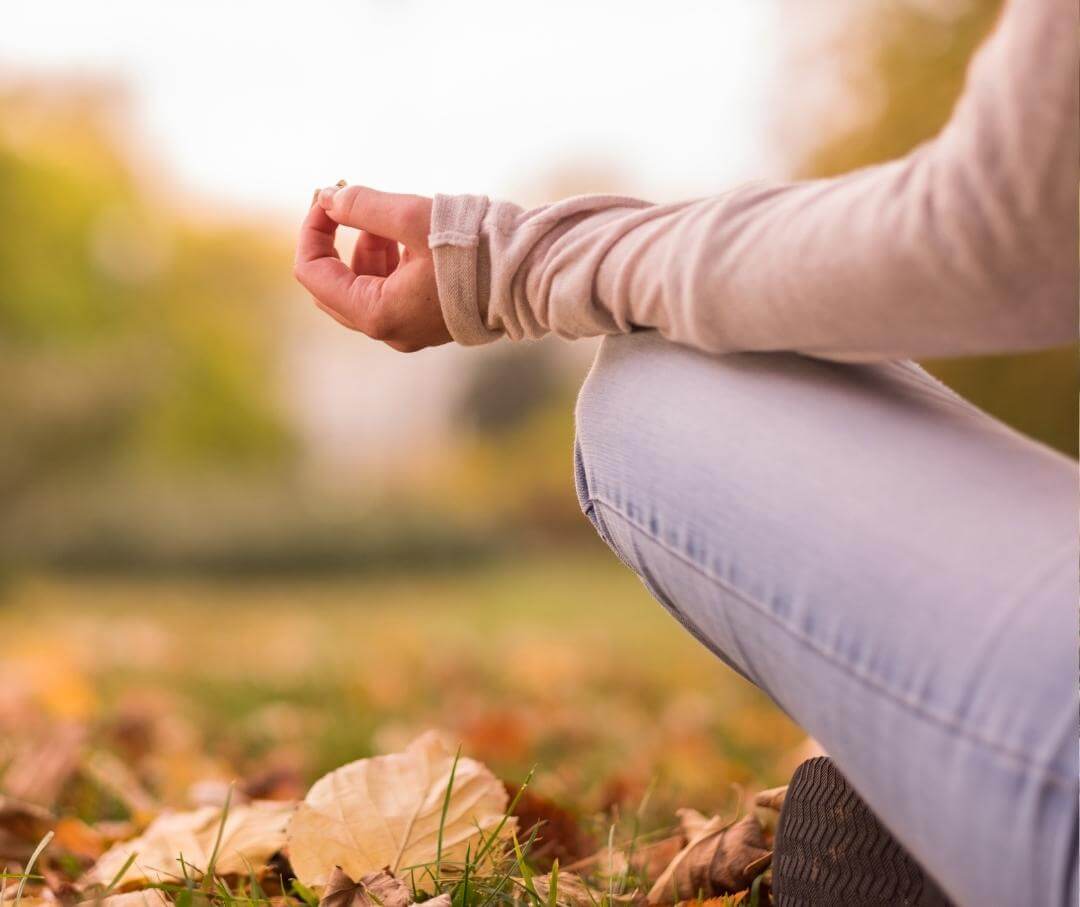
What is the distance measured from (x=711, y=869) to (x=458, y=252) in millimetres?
552

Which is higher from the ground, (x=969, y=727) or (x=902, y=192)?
(x=902, y=192)

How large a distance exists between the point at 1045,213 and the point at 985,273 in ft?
0.13

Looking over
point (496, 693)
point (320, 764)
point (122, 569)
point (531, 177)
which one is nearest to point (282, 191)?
point (531, 177)

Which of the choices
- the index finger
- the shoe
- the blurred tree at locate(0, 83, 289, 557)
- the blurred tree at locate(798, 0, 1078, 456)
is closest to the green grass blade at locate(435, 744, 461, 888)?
the shoe

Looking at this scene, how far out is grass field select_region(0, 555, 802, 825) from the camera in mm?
1718

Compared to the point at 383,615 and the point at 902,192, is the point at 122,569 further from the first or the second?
the point at 902,192

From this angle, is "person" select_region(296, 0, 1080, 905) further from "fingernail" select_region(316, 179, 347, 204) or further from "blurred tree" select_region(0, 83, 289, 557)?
"blurred tree" select_region(0, 83, 289, 557)

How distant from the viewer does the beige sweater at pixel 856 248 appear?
522 mm

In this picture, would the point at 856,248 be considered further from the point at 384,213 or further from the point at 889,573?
the point at 384,213

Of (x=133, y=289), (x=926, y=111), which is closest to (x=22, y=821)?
(x=926, y=111)

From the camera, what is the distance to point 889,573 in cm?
58

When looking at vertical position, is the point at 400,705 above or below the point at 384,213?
below

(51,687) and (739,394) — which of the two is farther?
(51,687)

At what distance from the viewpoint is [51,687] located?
2.16 metres
